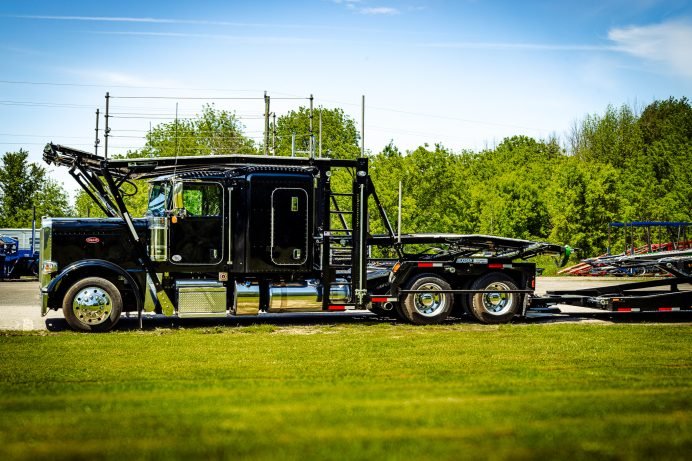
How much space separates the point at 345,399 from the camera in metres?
7.27

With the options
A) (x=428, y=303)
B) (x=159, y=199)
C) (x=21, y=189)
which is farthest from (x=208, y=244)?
(x=21, y=189)

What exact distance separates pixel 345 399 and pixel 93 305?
846 cm

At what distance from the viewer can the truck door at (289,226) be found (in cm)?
1516

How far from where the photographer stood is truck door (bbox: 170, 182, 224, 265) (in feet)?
49.1

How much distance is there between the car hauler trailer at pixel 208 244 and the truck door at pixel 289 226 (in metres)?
0.02

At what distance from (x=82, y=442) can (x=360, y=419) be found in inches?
81.5

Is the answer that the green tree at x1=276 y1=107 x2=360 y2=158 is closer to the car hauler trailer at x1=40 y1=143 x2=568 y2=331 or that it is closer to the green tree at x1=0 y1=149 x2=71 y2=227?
the green tree at x1=0 y1=149 x2=71 y2=227

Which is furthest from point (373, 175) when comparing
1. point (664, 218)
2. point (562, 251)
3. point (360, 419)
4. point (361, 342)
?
point (360, 419)

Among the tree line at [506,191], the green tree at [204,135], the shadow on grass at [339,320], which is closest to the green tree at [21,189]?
the tree line at [506,191]

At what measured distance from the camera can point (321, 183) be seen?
15461mm

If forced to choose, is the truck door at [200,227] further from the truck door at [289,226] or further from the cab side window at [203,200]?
the truck door at [289,226]

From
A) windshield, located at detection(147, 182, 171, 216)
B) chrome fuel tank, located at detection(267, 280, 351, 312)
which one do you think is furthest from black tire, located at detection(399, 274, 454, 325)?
windshield, located at detection(147, 182, 171, 216)

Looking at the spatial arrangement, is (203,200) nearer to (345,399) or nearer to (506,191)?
(345,399)

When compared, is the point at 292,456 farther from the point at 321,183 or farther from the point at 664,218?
the point at 664,218
